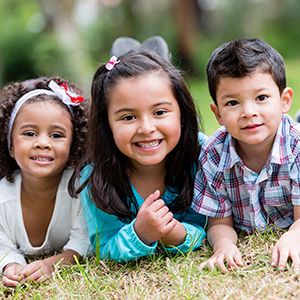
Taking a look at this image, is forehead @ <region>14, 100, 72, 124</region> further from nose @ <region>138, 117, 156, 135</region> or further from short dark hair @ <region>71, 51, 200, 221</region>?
nose @ <region>138, 117, 156, 135</region>

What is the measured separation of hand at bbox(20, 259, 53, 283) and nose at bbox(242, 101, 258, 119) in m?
1.21

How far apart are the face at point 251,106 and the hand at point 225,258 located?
1.57 feet

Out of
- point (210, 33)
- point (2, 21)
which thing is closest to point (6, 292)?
point (2, 21)

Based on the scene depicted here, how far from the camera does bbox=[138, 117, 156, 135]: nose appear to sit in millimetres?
2082

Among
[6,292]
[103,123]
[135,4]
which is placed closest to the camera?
[6,292]

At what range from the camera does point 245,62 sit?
76.7 inches

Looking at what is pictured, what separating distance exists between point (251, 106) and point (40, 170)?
1.19m

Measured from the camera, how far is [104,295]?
1829mm

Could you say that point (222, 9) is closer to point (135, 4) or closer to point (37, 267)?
point (135, 4)

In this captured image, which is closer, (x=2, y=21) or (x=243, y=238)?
(x=243, y=238)

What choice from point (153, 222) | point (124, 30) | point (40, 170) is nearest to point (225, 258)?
point (153, 222)

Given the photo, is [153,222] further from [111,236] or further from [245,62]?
[245,62]

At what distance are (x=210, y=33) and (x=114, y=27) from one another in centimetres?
348

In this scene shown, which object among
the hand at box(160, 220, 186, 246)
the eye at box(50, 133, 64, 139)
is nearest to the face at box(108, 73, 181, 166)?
the hand at box(160, 220, 186, 246)
